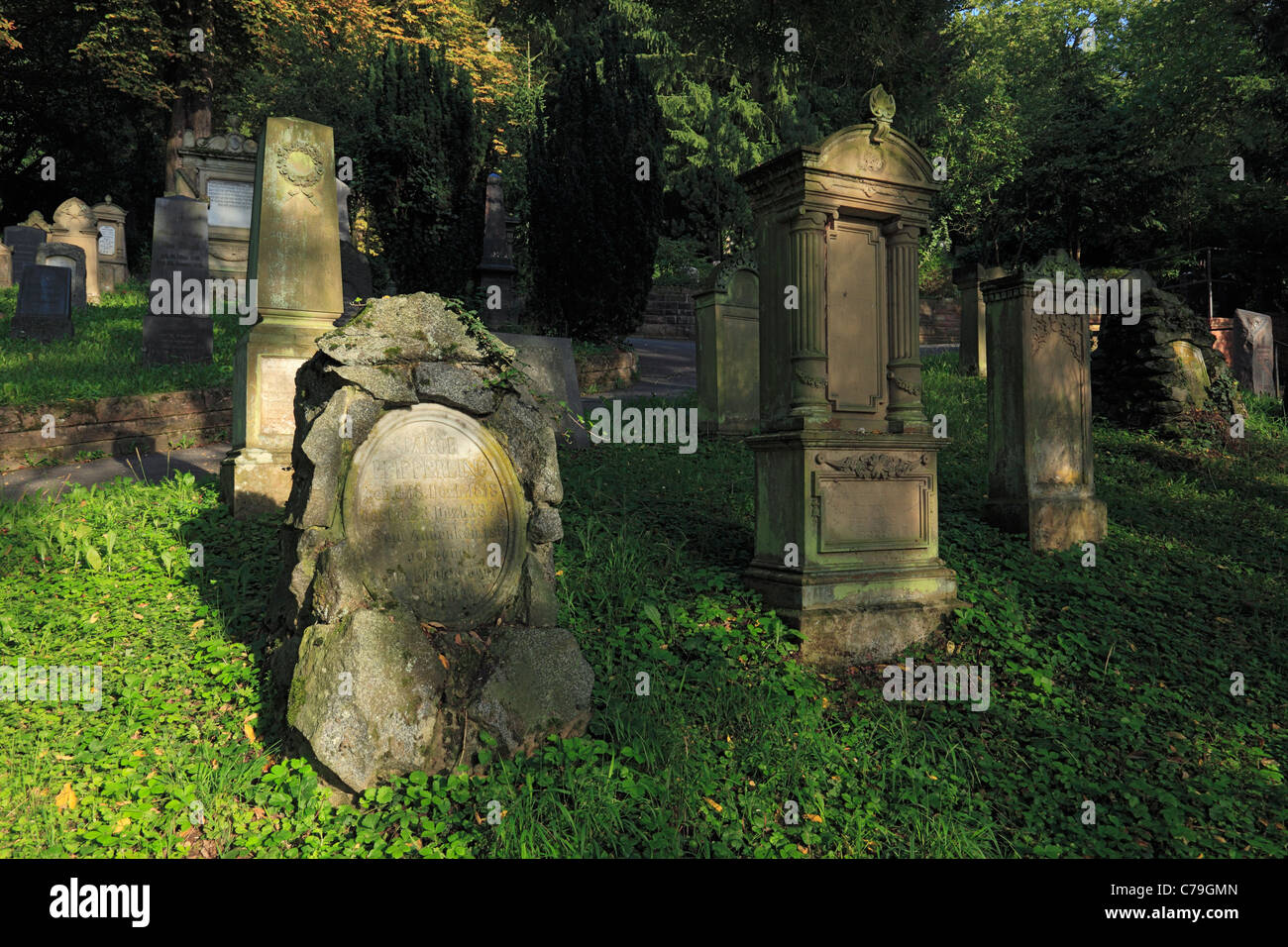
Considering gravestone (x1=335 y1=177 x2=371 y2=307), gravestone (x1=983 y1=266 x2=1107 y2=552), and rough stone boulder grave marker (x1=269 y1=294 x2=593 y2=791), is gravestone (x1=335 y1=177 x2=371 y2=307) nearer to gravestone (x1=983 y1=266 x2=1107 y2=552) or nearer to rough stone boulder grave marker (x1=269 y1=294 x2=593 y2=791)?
gravestone (x1=983 y1=266 x2=1107 y2=552)

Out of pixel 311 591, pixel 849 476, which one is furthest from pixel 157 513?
pixel 849 476

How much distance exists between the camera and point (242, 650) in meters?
4.45

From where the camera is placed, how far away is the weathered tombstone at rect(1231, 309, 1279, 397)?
49.1 feet

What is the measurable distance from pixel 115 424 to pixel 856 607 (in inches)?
330

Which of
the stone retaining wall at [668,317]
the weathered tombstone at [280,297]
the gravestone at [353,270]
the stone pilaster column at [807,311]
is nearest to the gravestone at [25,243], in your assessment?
the gravestone at [353,270]

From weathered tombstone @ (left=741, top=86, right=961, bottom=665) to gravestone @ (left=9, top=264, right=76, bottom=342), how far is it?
12.1 meters

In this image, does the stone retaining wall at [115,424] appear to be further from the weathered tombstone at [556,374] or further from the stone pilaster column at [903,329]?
the stone pilaster column at [903,329]

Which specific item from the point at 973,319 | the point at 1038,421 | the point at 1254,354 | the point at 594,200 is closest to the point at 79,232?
the point at 594,200

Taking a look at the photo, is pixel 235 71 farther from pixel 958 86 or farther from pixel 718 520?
pixel 718 520

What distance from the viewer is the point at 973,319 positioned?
50.4 ft

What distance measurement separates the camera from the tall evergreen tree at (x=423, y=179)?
19.1 metres

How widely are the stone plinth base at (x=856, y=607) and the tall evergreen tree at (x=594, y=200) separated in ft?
39.7

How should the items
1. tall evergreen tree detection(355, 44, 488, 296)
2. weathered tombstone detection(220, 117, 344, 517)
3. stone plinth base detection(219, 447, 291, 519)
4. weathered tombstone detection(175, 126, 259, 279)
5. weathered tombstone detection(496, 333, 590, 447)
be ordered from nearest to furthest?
stone plinth base detection(219, 447, 291, 519) < weathered tombstone detection(220, 117, 344, 517) < weathered tombstone detection(496, 333, 590, 447) < weathered tombstone detection(175, 126, 259, 279) < tall evergreen tree detection(355, 44, 488, 296)

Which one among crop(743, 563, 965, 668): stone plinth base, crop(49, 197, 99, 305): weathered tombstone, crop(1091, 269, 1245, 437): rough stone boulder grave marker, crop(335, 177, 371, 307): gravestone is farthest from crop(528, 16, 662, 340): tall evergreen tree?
crop(743, 563, 965, 668): stone plinth base
